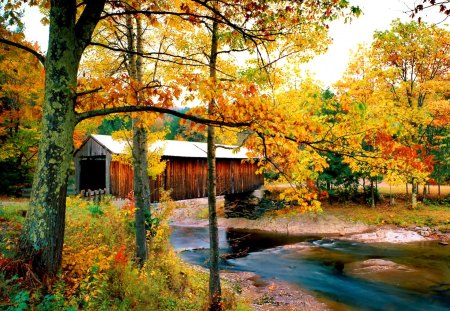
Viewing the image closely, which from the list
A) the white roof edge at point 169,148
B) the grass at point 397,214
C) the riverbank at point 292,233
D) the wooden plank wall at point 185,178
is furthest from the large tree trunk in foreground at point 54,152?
the grass at point 397,214

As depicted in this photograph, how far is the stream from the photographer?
11.4m

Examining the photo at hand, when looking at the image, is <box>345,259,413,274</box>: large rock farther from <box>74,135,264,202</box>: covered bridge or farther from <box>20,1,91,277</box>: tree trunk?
<box>20,1,91,277</box>: tree trunk

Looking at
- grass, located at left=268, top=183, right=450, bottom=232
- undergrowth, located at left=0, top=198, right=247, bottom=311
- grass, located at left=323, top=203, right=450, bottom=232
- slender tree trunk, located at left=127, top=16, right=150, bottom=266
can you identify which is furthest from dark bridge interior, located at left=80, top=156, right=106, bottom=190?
grass, located at left=323, top=203, right=450, bottom=232

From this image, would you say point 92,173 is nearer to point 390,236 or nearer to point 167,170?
point 167,170

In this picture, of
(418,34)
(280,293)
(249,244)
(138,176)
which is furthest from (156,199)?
(418,34)

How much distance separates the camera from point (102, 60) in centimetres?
1055

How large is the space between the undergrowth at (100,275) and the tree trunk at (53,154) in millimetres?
282

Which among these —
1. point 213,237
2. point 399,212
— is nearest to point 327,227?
point 399,212

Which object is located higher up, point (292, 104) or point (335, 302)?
point (292, 104)

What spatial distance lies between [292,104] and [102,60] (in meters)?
6.40

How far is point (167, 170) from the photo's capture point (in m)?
20.0

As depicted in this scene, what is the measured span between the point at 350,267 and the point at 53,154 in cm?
1462

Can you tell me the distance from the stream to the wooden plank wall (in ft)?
11.3

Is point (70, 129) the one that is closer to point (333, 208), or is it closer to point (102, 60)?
point (102, 60)
